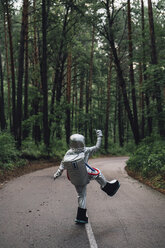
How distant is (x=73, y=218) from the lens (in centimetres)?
566

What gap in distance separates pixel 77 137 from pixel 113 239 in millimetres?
2118

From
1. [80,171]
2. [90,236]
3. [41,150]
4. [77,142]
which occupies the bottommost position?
[41,150]

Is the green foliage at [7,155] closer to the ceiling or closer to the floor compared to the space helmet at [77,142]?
closer to the floor

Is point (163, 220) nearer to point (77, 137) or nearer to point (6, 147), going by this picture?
point (77, 137)

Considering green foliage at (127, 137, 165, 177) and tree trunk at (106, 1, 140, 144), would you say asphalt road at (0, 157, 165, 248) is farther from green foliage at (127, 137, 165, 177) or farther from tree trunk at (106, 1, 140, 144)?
tree trunk at (106, 1, 140, 144)

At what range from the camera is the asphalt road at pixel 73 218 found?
4.29 meters

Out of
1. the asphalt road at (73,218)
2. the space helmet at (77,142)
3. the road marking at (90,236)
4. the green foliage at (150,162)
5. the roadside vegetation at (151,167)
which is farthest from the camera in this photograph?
the green foliage at (150,162)

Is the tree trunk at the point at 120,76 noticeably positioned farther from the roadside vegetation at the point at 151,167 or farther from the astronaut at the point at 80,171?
the astronaut at the point at 80,171

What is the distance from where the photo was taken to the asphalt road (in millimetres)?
4293

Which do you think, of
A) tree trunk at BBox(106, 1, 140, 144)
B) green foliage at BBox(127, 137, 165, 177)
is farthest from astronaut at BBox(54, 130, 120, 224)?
tree trunk at BBox(106, 1, 140, 144)

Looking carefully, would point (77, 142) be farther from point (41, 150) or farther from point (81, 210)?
point (41, 150)

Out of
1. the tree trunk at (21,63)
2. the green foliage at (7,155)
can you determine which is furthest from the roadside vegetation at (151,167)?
the tree trunk at (21,63)

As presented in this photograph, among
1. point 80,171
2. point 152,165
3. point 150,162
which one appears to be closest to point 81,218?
point 80,171

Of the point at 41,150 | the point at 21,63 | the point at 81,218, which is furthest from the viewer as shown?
the point at 41,150
